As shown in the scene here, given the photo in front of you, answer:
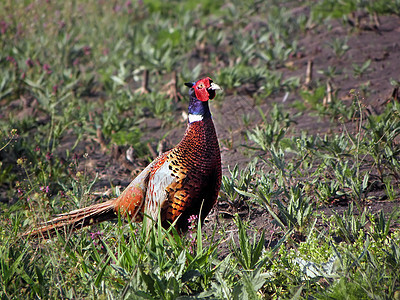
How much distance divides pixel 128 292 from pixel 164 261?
0.26 metres

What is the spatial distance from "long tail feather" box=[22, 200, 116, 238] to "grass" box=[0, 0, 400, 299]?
0.26 feet

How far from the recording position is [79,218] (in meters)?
3.27

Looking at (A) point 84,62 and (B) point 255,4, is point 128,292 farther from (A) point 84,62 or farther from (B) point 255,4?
(B) point 255,4

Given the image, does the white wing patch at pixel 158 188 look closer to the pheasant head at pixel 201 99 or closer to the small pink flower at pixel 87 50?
the pheasant head at pixel 201 99

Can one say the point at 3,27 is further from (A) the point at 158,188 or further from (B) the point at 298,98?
(A) the point at 158,188

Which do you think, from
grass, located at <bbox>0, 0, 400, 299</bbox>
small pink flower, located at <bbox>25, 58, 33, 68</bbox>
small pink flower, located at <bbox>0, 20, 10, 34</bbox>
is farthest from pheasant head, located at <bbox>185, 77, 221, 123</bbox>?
small pink flower, located at <bbox>0, 20, 10, 34</bbox>

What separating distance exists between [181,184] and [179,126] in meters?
2.63

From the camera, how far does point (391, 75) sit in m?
5.96

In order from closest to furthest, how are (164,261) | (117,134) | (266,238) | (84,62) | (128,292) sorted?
(128,292), (164,261), (266,238), (117,134), (84,62)

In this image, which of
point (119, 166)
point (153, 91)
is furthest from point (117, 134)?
point (153, 91)

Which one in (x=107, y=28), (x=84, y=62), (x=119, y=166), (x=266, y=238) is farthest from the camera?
(x=107, y=28)

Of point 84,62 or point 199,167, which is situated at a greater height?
point 199,167

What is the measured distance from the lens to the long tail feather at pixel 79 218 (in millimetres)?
3215

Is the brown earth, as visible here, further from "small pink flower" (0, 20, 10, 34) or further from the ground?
"small pink flower" (0, 20, 10, 34)
